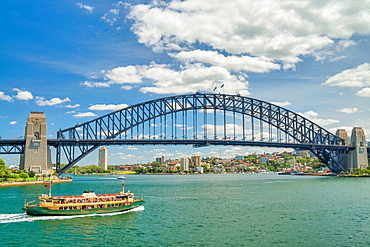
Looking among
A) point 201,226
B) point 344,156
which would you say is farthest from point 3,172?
point 344,156

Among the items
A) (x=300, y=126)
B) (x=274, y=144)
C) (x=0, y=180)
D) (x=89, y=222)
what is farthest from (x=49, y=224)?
(x=300, y=126)

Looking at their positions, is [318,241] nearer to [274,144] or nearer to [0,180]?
[0,180]

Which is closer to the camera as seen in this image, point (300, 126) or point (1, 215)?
point (1, 215)

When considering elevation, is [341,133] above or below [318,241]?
above

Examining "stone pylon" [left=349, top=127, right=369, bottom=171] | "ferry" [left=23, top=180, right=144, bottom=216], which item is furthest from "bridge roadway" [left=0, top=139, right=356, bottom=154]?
"ferry" [left=23, top=180, right=144, bottom=216]

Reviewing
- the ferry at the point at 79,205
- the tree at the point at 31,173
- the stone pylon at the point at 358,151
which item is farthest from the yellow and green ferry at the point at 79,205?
the stone pylon at the point at 358,151

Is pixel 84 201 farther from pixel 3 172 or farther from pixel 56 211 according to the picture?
pixel 3 172

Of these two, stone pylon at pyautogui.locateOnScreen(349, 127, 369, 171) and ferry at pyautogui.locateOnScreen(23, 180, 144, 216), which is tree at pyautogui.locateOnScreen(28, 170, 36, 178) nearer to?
ferry at pyautogui.locateOnScreen(23, 180, 144, 216)
